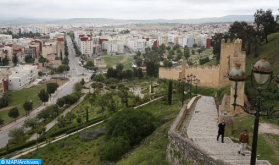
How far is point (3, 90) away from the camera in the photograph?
30.4 metres

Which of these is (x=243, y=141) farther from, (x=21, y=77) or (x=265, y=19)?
(x=21, y=77)

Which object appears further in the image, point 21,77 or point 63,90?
point 21,77

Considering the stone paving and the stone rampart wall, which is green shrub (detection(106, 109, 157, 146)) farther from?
the stone rampart wall

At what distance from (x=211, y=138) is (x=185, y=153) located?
140 centimetres

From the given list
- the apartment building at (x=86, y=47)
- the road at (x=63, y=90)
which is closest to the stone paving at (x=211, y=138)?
the road at (x=63, y=90)

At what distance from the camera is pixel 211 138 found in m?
6.58

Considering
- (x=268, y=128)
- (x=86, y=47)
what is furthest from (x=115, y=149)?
(x=86, y=47)

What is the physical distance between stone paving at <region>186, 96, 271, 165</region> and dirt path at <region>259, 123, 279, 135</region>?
1.04m

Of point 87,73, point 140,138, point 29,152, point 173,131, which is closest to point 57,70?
point 87,73

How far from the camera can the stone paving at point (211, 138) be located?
521 centimetres

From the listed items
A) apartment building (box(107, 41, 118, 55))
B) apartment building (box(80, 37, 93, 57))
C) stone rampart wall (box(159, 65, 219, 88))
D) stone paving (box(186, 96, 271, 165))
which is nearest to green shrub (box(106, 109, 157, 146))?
stone paving (box(186, 96, 271, 165))

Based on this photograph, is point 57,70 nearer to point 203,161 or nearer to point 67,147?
point 67,147

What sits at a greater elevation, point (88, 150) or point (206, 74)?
point (206, 74)

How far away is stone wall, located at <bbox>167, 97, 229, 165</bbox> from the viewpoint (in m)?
4.72
